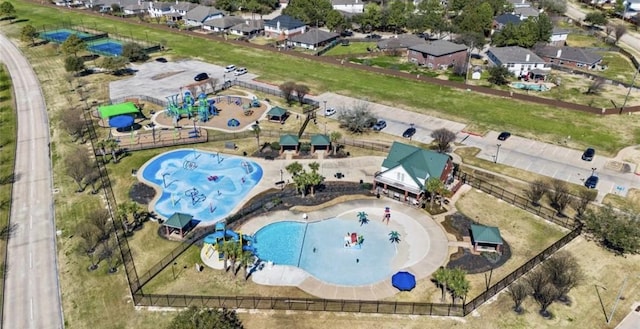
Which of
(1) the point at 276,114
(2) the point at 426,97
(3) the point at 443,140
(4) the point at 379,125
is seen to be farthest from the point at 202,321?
(2) the point at 426,97

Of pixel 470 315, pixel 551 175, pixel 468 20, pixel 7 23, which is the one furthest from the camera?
pixel 7 23

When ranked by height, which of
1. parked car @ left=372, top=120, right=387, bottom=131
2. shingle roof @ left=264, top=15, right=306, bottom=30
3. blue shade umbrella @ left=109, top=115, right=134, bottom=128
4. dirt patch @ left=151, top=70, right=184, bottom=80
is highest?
shingle roof @ left=264, top=15, right=306, bottom=30

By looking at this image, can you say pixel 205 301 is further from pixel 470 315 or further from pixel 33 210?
pixel 33 210

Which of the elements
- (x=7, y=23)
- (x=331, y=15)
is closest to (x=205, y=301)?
(x=331, y=15)

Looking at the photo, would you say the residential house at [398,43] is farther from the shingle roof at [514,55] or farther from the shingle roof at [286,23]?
the shingle roof at [286,23]

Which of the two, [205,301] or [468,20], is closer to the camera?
[205,301]

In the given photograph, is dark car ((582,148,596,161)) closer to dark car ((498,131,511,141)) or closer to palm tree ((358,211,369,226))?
dark car ((498,131,511,141))

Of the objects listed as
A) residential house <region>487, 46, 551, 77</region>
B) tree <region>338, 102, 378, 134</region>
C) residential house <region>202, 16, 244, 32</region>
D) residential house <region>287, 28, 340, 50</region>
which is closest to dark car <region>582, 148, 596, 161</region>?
tree <region>338, 102, 378, 134</region>
